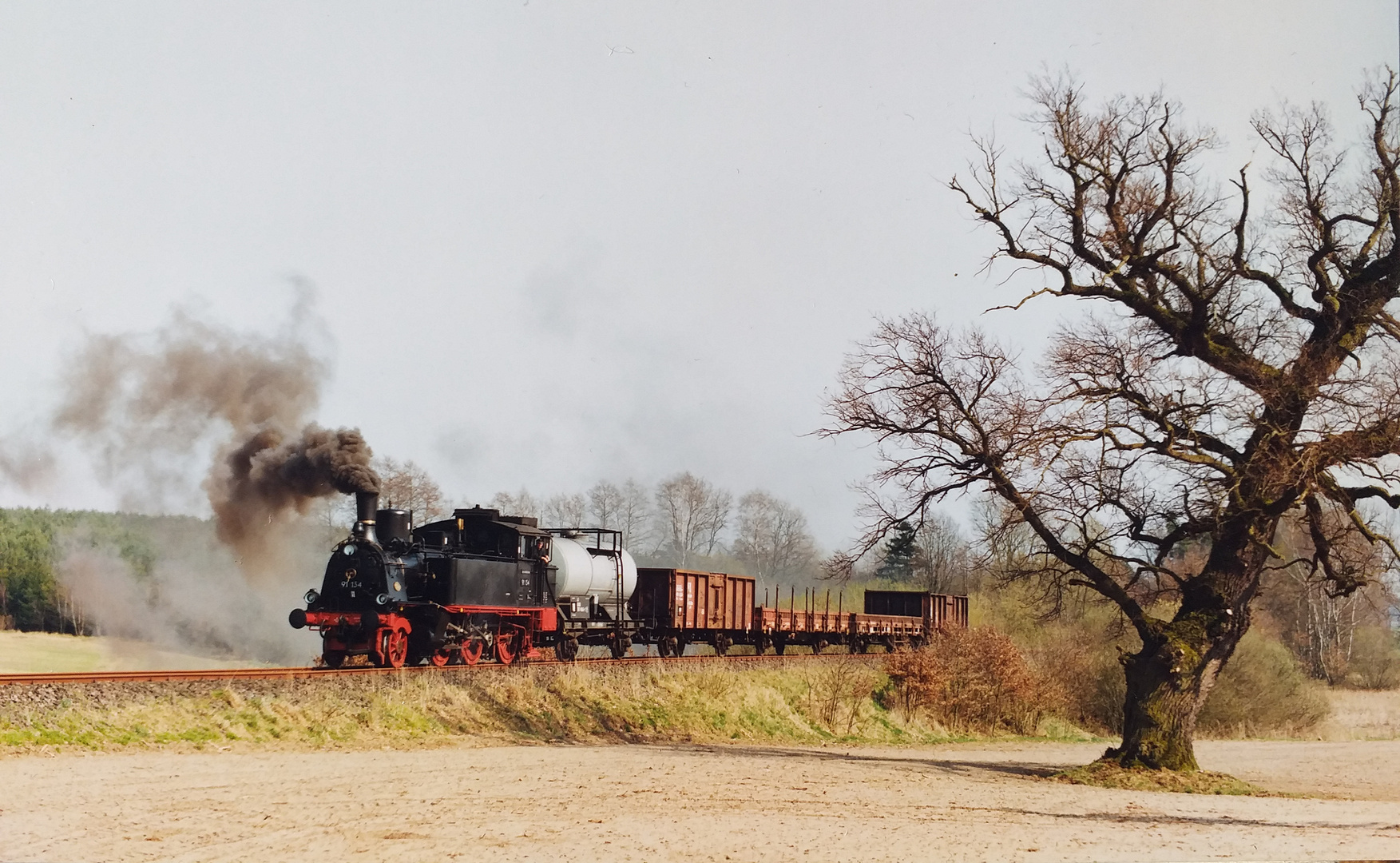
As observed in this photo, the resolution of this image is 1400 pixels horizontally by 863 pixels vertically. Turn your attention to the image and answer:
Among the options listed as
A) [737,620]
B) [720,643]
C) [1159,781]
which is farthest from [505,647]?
[1159,781]

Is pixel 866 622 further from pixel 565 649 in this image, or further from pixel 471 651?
pixel 471 651

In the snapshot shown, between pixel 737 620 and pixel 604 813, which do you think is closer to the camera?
pixel 604 813

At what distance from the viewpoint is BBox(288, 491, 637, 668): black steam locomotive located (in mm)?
21453

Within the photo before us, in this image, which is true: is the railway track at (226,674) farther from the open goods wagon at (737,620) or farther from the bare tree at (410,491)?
the bare tree at (410,491)

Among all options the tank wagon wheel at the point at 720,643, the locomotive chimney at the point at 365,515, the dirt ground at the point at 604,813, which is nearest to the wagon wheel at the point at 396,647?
the locomotive chimney at the point at 365,515

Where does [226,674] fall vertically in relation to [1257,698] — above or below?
above

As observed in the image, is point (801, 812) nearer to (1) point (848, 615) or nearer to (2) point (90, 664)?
(1) point (848, 615)

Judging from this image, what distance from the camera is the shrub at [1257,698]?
36.5m

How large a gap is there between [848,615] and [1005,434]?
65.4ft

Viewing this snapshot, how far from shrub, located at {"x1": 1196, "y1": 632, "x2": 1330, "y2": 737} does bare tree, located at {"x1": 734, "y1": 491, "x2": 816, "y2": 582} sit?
41733 mm

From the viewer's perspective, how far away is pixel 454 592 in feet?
73.8

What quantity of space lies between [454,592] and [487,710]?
98.6 inches

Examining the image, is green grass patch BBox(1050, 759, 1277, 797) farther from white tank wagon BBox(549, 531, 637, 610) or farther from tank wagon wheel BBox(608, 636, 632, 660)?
tank wagon wheel BBox(608, 636, 632, 660)

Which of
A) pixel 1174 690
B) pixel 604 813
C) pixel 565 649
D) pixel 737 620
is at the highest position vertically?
pixel 737 620
